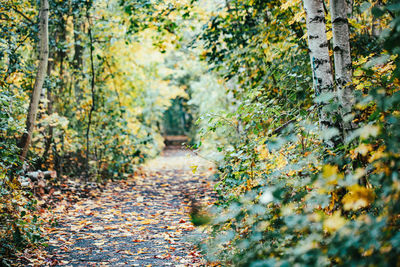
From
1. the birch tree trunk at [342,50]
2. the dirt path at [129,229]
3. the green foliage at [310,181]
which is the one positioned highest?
the birch tree trunk at [342,50]

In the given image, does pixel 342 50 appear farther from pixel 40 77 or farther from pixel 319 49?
pixel 40 77

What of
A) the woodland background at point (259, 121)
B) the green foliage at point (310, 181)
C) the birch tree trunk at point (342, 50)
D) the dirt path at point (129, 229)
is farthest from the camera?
the dirt path at point (129, 229)

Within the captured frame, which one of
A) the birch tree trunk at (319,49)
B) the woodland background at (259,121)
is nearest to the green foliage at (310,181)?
the woodland background at (259,121)

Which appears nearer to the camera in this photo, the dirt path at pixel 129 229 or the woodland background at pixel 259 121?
the woodland background at pixel 259 121

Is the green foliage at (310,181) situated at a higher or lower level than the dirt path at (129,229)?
higher

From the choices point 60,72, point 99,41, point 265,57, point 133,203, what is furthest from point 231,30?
point 60,72

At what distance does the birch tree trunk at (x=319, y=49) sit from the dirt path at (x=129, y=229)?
167 centimetres


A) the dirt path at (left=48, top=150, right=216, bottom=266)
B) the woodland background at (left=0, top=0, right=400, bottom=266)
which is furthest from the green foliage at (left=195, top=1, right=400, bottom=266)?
the dirt path at (left=48, top=150, right=216, bottom=266)

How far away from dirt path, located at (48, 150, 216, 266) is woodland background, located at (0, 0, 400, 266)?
420 millimetres

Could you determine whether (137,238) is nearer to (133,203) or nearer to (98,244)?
(98,244)

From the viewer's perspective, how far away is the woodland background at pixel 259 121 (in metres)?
1.77

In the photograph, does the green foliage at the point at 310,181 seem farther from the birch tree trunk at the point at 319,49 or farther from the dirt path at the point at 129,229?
the dirt path at the point at 129,229

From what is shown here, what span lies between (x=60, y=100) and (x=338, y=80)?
7.68m

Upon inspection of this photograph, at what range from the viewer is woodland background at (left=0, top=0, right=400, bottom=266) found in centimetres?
177
